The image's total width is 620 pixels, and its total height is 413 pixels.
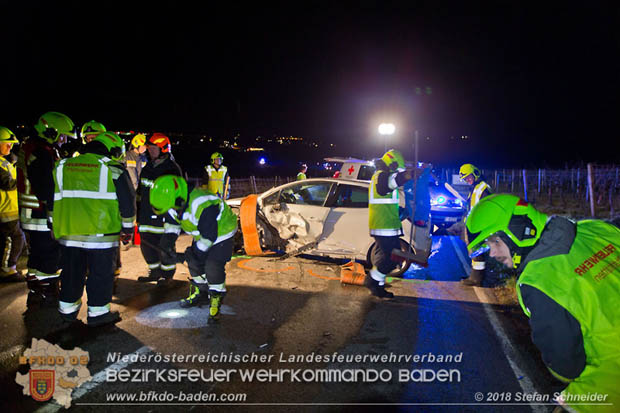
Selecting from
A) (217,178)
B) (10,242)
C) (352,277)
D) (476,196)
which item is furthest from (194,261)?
(217,178)

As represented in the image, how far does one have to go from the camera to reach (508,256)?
198cm

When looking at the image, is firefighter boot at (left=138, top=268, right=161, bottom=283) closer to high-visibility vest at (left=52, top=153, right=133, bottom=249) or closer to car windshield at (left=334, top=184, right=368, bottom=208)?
high-visibility vest at (left=52, top=153, right=133, bottom=249)

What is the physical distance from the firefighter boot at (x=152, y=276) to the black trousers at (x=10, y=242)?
1.90 metres

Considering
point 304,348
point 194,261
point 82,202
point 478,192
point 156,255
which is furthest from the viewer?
point 478,192

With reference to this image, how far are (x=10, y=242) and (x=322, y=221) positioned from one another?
4.72 m

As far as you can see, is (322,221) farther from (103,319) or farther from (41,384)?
(41,384)

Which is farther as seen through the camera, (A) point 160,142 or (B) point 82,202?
(A) point 160,142

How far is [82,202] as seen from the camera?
3.68 meters

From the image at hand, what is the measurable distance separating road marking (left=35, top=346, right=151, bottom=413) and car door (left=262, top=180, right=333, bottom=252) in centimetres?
327

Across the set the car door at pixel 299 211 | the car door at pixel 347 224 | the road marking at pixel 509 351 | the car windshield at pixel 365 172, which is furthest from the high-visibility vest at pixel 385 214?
Answer: the car windshield at pixel 365 172

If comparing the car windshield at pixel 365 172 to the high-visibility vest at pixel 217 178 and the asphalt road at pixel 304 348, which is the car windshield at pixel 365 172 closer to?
the asphalt road at pixel 304 348

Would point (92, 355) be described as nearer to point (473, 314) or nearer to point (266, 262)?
point (266, 262)

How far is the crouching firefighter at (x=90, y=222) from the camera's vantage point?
366 centimetres

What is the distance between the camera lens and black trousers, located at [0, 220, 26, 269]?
17.4 feet
